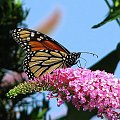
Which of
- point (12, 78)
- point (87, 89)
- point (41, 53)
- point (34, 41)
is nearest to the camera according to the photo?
point (87, 89)

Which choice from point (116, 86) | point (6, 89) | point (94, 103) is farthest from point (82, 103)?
point (6, 89)

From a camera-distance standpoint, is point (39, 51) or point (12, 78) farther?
point (12, 78)

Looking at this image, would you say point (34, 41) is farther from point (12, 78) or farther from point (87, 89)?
point (12, 78)

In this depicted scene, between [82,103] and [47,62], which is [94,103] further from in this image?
[47,62]

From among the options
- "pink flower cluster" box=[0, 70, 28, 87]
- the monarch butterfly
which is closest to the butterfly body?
the monarch butterfly

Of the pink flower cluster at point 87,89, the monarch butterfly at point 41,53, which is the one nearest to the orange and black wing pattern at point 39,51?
the monarch butterfly at point 41,53

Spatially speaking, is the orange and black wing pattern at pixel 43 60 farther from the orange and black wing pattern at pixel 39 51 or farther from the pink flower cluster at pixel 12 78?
the pink flower cluster at pixel 12 78

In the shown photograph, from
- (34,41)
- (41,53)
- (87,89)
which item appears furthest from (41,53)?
(87,89)
